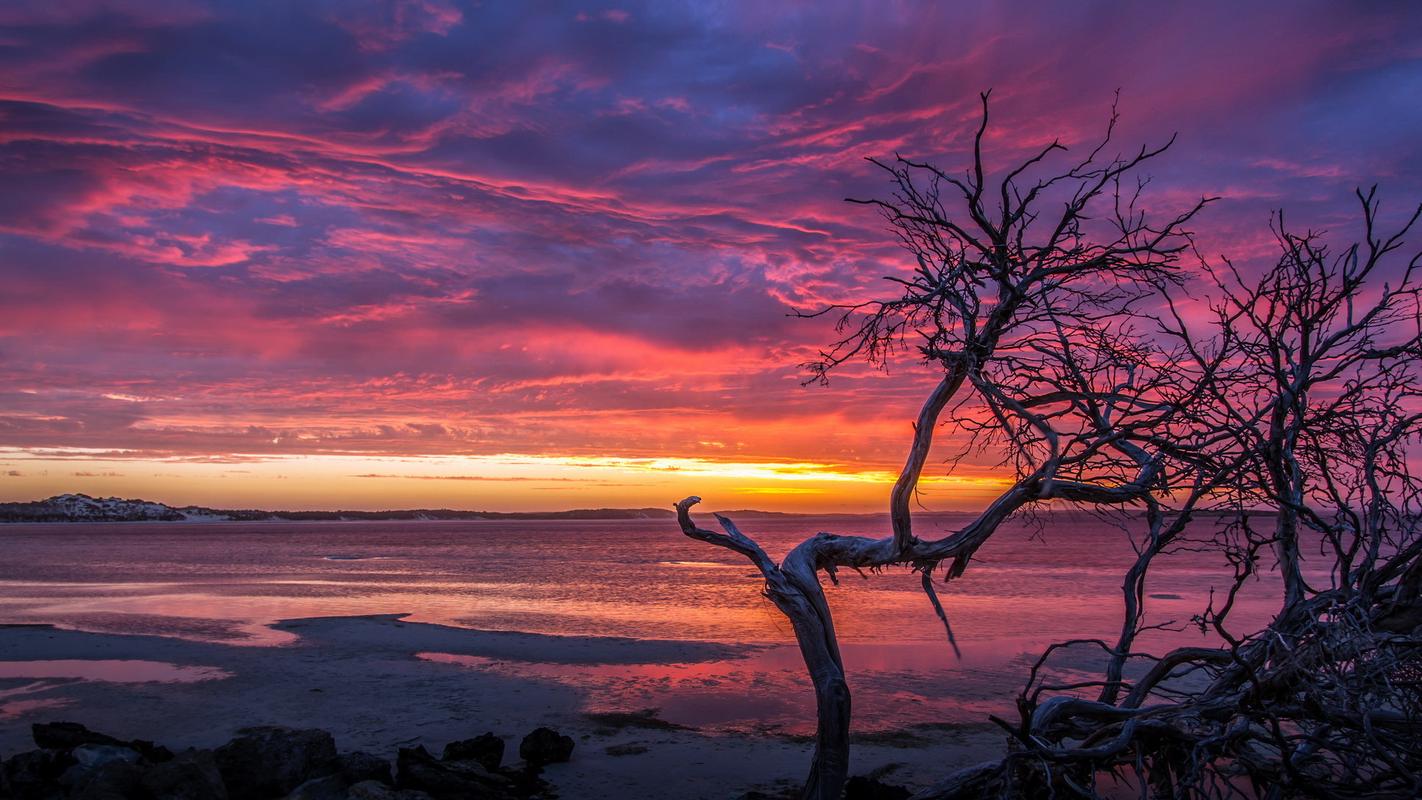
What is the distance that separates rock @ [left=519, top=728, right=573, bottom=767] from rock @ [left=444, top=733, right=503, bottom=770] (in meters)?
0.32

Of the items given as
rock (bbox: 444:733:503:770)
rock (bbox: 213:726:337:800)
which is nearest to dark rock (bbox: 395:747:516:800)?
rock (bbox: 444:733:503:770)

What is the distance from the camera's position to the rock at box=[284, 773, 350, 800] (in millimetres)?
8539

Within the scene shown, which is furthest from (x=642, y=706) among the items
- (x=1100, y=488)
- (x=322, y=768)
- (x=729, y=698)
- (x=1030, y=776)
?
(x=1100, y=488)

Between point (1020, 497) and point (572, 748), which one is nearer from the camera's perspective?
point (1020, 497)

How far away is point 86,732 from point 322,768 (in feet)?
11.3

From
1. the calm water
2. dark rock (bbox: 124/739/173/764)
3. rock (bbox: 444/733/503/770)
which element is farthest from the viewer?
the calm water

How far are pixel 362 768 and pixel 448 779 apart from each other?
1208 millimetres

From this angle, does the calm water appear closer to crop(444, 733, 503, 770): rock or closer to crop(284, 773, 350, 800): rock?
crop(444, 733, 503, 770): rock

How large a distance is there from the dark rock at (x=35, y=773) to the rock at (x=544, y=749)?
15.8 ft

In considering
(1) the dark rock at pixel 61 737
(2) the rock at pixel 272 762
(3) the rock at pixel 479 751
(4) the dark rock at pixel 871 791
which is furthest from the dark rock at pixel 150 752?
(4) the dark rock at pixel 871 791

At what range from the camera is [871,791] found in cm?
913

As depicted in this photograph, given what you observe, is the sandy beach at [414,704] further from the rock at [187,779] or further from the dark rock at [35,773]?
the rock at [187,779]

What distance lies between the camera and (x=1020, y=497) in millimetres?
7266

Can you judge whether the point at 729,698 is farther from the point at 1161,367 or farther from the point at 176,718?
the point at 1161,367
